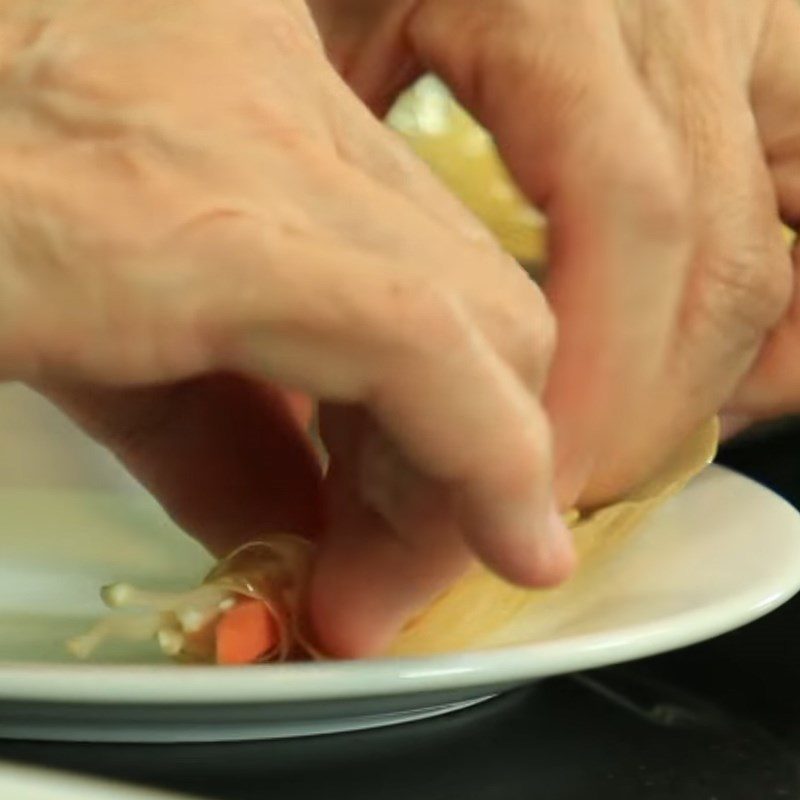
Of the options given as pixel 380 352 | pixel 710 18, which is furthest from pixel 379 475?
pixel 710 18

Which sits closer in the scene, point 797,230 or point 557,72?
point 557,72

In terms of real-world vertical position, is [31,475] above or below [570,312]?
below

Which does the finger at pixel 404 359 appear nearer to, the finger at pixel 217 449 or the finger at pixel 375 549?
the finger at pixel 375 549

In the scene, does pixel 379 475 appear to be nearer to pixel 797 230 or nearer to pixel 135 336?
pixel 135 336

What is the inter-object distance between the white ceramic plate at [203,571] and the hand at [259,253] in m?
0.04

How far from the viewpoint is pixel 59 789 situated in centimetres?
18

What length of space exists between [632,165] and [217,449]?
0.15m

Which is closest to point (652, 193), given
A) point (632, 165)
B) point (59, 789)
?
point (632, 165)

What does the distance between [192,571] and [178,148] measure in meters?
0.23

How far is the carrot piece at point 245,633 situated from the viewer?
342 mm

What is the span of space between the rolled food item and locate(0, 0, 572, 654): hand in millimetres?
53

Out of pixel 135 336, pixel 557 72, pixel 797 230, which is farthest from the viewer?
pixel 797 230

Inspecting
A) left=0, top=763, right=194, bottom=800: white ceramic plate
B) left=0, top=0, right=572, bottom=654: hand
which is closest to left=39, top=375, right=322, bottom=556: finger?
left=0, top=0, right=572, bottom=654: hand

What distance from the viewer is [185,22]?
279 mm
